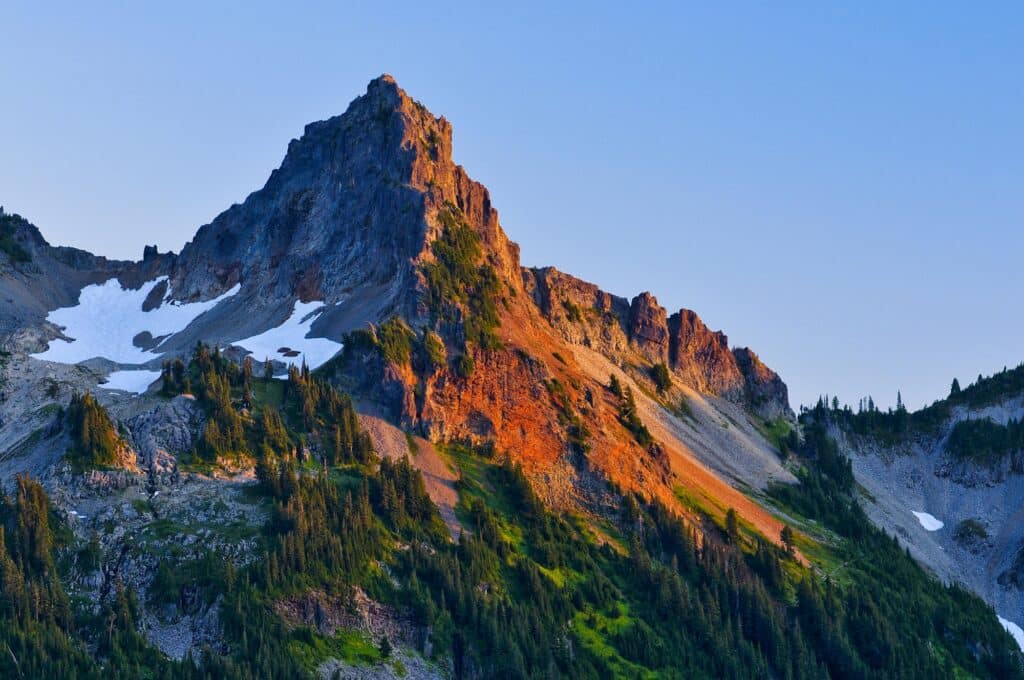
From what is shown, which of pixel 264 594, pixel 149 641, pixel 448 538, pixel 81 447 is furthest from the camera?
pixel 448 538

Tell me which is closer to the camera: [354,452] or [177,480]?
[177,480]

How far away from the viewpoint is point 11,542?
155 metres

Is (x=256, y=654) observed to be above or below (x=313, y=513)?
Answer: below

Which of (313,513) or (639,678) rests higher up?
(313,513)

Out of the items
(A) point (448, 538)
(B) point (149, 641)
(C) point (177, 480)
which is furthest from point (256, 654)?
(A) point (448, 538)

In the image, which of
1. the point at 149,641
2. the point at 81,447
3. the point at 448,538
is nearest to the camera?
the point at 149,641

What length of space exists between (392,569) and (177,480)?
2715cm

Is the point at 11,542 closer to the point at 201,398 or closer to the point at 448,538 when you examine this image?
the point at 201,398

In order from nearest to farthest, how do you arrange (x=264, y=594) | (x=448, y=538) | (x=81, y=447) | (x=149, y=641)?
(x=149, y=641), (x=264, y=594), (x=81, y=447), (x=448, y=538)

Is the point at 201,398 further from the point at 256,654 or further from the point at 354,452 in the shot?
the point at 256,654

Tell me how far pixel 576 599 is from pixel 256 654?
5365cm

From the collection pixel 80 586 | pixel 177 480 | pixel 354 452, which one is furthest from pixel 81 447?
pixel 354 452

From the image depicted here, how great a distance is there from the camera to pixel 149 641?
14725 cm

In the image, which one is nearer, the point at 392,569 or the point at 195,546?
the point at 195,546
